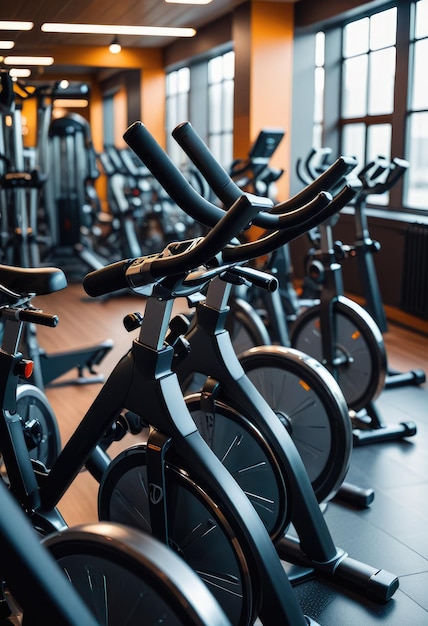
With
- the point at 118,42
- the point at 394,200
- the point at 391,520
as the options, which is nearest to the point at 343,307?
the point at 391,520

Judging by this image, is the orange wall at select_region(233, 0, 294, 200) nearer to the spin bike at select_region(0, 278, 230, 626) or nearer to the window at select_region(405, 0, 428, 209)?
the window at select_region(405, 0, 428, 209)

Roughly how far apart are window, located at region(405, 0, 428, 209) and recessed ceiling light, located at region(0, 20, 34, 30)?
4.56 metres

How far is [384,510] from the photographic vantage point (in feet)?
9.11

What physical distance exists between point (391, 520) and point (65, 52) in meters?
1.95

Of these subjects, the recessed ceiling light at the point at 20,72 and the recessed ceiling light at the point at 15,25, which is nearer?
the recessed ceiling light at the point at 15,25

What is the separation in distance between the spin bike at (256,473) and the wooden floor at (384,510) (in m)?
0.08

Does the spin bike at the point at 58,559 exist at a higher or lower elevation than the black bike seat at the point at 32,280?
lower

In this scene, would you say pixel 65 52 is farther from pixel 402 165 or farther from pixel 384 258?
pixel 384 258

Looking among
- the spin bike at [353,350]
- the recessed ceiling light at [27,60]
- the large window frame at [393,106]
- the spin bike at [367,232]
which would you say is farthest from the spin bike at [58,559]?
the large window frame at [393,106]

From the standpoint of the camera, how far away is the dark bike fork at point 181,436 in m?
1.66

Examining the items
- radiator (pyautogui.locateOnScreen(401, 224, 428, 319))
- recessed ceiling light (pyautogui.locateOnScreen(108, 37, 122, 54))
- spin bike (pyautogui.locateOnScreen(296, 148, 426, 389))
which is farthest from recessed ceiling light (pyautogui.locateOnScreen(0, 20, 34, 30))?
radiator (pyautogui.locateOnScreen(401, 224, 428, 319))

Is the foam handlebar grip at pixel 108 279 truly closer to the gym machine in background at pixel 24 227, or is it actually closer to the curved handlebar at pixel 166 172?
the curved handlebar at pixel 166 172

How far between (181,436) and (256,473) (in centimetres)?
55

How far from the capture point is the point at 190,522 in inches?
69.6
